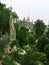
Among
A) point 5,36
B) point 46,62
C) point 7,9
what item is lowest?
point 46,62

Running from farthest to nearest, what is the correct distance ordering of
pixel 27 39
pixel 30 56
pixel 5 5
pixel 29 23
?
pixel 29 23 → pixel 5 5 → pixel 27 39 → pixel 30 56

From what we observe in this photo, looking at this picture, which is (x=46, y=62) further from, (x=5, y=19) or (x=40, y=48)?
(x=5, y=19)

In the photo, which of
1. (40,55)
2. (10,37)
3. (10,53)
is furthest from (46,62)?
(10,37)

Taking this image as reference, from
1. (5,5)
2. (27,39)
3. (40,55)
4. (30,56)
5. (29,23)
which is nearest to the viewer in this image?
(30,56)

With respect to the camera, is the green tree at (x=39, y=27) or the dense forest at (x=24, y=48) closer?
the dense forest at (x=24, y=48)

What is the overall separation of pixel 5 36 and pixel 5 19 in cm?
204

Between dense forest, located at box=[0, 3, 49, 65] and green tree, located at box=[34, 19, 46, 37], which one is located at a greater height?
green tree, located at box=[34, 19, 46, 37]

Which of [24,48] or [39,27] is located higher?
[39,27]

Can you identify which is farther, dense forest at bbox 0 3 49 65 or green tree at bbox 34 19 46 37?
green tree at bbox 34 19 46 37

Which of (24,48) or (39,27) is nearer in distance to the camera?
(24,48)

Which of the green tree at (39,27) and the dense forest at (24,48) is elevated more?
the green tree at (39,27)

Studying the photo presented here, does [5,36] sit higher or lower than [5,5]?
lower

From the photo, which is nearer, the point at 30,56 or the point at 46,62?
the point at 30,56

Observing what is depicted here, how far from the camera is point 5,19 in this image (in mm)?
37344
